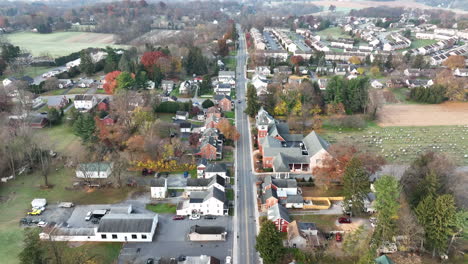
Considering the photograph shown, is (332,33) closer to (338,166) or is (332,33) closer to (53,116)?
(338,166)

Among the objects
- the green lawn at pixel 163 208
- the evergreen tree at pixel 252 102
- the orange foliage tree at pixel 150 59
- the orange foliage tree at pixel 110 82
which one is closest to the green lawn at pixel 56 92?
the orange foliage tree at pixel 110 82

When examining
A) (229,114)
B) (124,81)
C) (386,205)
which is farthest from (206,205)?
(124,81)

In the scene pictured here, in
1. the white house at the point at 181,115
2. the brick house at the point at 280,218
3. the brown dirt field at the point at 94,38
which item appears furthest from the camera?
the brown dirt field at the point at 94,38

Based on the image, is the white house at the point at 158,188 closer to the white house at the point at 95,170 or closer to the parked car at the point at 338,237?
the white house at the point at 95,170

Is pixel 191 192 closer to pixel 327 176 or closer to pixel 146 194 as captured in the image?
pixel 146 194

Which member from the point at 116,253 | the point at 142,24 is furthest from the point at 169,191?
the point at 142,24

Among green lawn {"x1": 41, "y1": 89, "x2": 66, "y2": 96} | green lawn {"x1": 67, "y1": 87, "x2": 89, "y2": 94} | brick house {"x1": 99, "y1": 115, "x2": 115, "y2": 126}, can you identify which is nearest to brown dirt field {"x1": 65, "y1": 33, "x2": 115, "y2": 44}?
green lawn {"x1": 67, "y1": 87, "x2": 89, "y2": 94}

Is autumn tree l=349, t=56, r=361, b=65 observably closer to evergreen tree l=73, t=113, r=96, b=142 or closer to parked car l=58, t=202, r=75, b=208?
evergreen tree l=73, t=113, r=96, b=142
